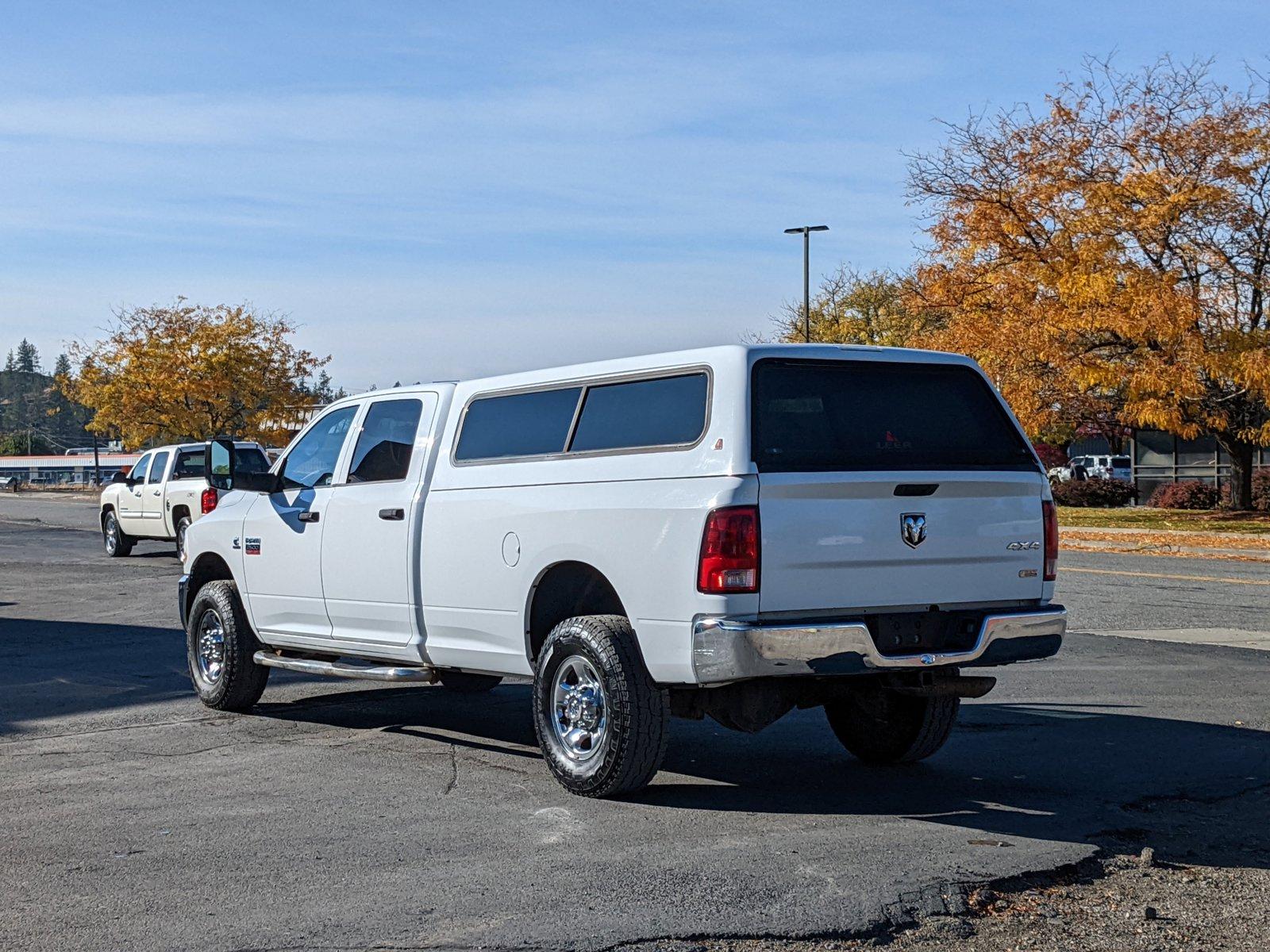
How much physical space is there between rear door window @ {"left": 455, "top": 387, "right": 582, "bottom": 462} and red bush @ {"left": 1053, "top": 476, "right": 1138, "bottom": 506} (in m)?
35.6

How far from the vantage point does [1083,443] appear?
301 ft

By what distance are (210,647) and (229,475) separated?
127 cm

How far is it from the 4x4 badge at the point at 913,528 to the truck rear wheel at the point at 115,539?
21.4 meters

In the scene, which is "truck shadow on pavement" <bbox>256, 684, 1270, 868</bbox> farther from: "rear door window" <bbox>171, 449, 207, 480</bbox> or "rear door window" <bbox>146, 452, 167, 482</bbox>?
"rear door window" <bbox>146, 452, 167, 482</bbox>

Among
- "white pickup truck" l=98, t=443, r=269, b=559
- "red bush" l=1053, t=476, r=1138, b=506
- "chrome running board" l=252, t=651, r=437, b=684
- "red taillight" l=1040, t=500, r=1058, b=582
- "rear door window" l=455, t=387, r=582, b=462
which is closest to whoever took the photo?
"red taillight" l=1040, t=500, r=1058, b=582

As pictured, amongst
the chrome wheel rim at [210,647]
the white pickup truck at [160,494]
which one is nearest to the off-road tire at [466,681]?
the chrome wheel rim at [210,647]

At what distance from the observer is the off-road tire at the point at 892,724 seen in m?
7.70

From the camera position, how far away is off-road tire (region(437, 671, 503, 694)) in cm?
843

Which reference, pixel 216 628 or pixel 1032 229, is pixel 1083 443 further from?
pixel 216 628

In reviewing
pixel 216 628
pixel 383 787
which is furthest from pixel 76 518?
pixel 383 787

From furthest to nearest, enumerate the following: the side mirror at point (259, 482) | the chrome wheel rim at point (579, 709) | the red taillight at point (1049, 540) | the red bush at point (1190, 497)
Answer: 1. the red bush at point (1190, 497)
2. the side mirror at point (259, 482)
3. the red taillight at point (1049, 540)
4. the chrome wheel rim at point (579, 709)

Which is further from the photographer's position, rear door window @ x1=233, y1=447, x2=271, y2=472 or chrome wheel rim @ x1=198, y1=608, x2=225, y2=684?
rear door window @ x1=233, y1=447, x2=271, y2=472

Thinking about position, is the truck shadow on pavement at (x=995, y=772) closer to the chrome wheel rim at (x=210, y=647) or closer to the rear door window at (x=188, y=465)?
the chrome wheel rim at (x=210, y=647)

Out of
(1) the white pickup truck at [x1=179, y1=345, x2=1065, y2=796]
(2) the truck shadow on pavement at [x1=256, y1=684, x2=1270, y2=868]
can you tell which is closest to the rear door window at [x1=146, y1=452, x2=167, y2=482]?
(2) the truck shadow on pavement at [x1=256, y1=684, x2=1270, y2=868]
